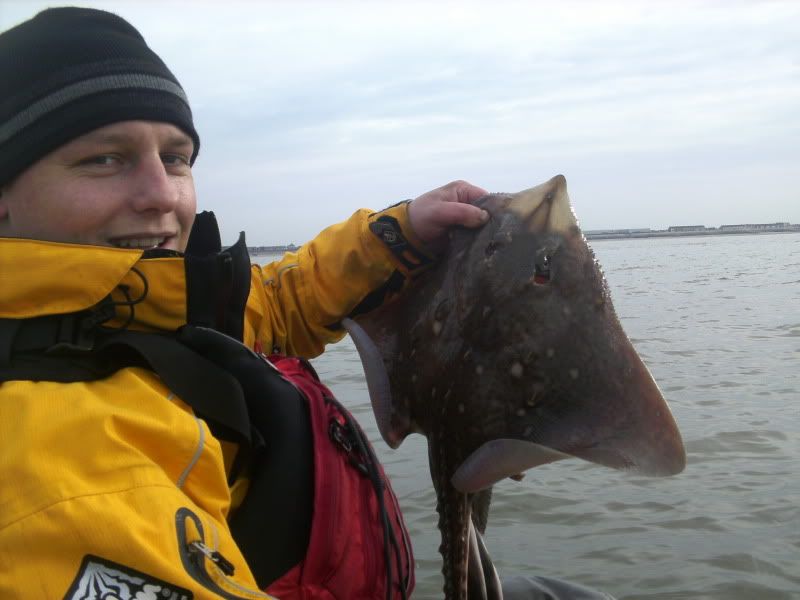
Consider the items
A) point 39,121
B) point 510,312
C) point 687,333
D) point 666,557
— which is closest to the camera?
point 39,121

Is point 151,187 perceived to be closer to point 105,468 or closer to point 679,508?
point 105,468

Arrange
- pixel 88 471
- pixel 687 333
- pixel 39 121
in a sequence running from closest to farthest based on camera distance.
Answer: pixel 88 471 < pixel 39 121 < pixel 687 333

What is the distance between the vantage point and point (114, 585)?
134 centimetres

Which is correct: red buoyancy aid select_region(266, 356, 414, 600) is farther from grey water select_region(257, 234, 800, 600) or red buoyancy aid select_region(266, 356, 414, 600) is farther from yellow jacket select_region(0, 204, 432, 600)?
grey water select_region(257, 234, 800, 600)

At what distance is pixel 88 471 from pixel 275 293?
1.63 meters

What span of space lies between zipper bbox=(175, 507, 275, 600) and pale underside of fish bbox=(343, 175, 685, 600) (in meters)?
0.92

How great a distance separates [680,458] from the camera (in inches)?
80.7

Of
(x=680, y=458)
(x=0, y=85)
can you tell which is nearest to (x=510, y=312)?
(x=680, y=458)

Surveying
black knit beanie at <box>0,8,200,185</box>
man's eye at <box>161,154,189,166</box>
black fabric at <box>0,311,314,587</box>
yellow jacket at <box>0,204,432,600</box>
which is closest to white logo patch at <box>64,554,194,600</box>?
yellow jacket at <box>0,204,432,600</box>

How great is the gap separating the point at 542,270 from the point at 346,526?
3.44ft

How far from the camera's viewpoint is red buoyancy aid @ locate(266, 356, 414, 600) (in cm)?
196

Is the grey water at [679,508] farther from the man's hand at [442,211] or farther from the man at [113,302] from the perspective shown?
the man at [113,302]

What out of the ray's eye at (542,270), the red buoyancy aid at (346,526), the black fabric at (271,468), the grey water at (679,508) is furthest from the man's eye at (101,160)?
the grey water at (679,508)

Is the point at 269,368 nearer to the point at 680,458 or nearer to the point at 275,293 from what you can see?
the point at 275,293
